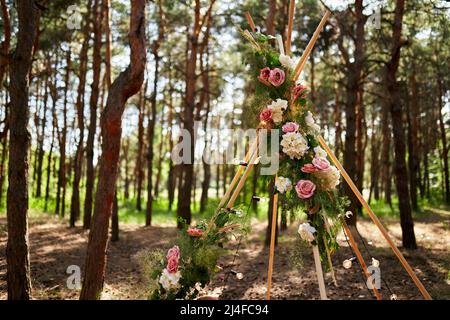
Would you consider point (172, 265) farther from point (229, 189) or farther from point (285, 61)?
point (285, 61)

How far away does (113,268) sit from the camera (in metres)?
8.41

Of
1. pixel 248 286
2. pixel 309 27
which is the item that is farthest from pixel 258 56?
pixel 309 27

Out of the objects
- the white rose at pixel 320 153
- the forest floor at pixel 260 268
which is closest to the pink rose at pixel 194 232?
the forest floor at pixel 260 268

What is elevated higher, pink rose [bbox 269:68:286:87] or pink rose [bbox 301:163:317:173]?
pink rose [bbox 269:68:286:87]

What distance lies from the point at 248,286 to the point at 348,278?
68.8 inches

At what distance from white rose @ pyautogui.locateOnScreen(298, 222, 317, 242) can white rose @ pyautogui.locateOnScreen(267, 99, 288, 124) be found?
3.38ft

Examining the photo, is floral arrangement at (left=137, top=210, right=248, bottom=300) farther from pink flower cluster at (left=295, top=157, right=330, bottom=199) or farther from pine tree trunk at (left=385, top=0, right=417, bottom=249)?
pine tree trunk at (left=385, top=0, right=417, bottom=249)

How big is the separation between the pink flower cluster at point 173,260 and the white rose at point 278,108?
5.23 feet

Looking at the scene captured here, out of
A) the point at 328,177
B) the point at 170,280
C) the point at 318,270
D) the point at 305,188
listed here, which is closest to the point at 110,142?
the point at 170,280

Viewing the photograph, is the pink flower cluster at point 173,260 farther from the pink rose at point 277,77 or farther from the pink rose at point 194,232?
the pink rose at point 277,77

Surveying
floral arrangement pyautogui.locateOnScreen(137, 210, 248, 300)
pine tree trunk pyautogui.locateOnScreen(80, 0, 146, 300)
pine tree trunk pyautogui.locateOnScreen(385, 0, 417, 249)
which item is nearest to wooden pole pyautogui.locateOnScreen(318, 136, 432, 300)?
floral arrangement pyautogui.locateOnScreen(137, 210, 248, 300)

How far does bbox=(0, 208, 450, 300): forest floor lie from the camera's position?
21.6 feet

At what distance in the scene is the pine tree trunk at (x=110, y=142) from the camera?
539cm
